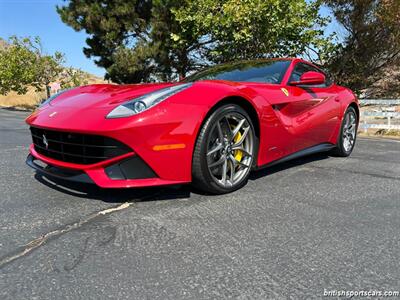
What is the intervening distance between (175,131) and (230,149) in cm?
62

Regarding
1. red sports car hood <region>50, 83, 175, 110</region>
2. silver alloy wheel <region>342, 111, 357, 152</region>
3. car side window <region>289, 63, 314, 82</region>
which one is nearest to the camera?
red sports car hood <region>50, 83, 175, 110</region>

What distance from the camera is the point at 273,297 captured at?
1503mm

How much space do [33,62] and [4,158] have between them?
1096 inches

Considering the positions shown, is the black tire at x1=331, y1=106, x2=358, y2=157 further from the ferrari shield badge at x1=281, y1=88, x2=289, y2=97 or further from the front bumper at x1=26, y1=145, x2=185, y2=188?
the front bumper at x1=26, y1=145, x2=185, y2=188

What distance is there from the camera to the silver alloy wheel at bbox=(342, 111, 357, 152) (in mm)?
4672

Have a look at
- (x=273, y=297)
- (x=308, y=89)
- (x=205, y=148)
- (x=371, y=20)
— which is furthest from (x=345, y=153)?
(x=371, y=20)

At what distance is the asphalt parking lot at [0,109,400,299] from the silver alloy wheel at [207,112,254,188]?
0.17m

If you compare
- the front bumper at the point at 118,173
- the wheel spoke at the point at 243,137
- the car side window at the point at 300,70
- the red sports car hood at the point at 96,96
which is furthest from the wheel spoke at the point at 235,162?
the car side window at the point at 300,70

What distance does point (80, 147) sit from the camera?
7.93ft

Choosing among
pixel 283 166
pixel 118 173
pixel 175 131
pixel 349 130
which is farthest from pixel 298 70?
pixel 118 173

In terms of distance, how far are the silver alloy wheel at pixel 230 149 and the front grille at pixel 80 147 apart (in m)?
0.70

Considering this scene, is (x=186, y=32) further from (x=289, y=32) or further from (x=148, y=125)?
(x=148, y=125)

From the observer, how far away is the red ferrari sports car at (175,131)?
7.73ft

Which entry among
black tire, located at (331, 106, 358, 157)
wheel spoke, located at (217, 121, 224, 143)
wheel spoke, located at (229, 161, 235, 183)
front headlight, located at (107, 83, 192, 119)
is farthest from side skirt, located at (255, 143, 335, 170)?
front headlight, located at (107, 83, 192, 119)
